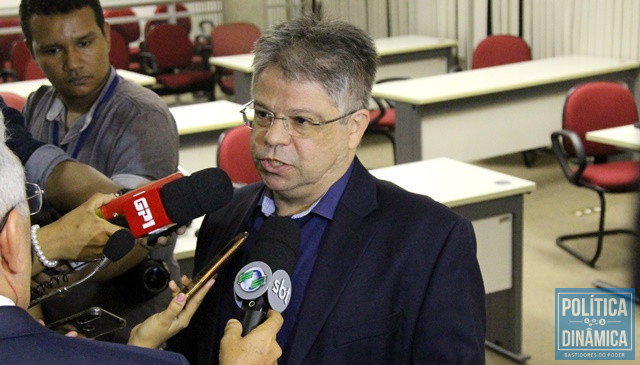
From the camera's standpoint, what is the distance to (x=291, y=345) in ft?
5.13

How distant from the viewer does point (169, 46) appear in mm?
8922

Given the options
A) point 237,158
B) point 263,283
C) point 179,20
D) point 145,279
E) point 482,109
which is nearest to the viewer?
point 263,283

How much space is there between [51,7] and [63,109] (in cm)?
28

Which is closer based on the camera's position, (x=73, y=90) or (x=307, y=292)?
(x=307, y=292)

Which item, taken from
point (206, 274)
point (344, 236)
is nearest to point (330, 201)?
point (344, 236)

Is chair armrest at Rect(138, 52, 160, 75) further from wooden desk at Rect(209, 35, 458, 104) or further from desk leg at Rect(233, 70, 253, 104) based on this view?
desk leg at Rect(233, 70, 253, 104)

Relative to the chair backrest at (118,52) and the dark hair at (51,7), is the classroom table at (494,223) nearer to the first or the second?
the dark hair at (51,7)

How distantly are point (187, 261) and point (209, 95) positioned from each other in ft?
20.3

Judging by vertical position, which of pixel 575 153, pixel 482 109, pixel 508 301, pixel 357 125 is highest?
pixel 357 125

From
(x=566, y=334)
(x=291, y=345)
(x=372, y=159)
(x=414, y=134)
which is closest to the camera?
(x=291, y=345)

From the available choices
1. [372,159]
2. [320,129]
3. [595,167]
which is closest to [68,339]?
[320,129]

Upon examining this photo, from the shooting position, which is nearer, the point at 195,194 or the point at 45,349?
the point at 45,349

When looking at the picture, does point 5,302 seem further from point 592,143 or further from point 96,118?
point 592,143

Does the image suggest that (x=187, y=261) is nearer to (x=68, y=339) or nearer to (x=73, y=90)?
(x=73, y=90)
